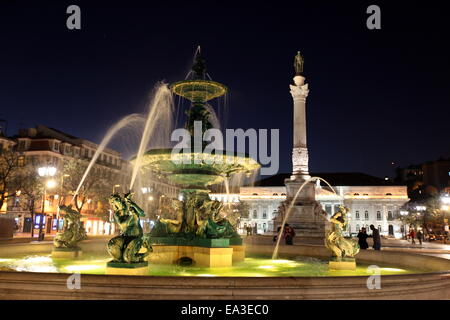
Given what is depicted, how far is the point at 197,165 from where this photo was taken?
12703 mm

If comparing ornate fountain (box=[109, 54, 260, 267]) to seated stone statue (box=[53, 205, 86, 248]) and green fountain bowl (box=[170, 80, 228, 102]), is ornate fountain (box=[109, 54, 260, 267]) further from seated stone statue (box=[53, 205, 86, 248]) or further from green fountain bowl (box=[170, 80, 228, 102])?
seated stone statue (box=[53, 205, 86, 248])

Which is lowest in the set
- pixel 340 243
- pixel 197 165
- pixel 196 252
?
pixel 196 252

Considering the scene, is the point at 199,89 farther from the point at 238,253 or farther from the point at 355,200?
the point at 355,200

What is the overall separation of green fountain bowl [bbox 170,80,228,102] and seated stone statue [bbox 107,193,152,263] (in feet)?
19.6

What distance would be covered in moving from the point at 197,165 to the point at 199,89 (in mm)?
2853

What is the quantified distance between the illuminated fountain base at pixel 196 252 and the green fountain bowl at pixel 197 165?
2138 mm

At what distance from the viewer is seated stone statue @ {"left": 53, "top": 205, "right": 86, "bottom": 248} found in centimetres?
1246

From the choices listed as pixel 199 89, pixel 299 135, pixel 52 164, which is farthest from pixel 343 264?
pixel 52 164

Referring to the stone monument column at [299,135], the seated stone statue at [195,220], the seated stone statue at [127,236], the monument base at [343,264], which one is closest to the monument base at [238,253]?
the seated stone statue at [195,220]

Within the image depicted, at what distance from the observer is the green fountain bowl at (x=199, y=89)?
44.4 feet

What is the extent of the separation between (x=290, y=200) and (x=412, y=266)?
36.4 metres

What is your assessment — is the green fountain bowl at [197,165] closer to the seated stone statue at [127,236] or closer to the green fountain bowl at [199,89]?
the green fountain bowl at [199,89]

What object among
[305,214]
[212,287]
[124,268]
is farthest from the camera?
[305,214]

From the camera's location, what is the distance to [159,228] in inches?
500
